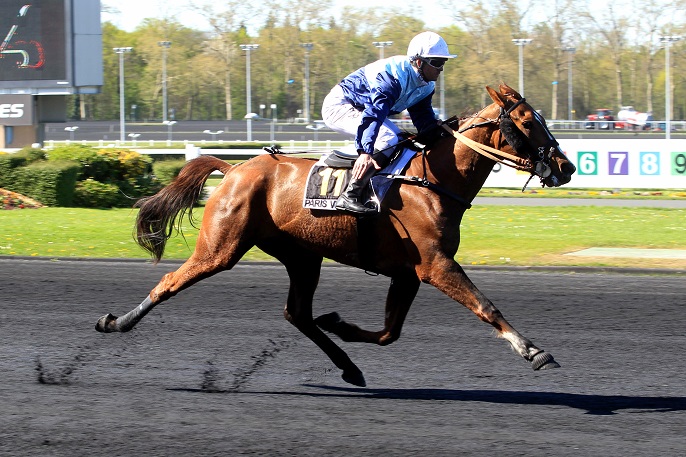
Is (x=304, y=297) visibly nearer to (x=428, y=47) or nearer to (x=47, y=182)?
(x=428, y=47)

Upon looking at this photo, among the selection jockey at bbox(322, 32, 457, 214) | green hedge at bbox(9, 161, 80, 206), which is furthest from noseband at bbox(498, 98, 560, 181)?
green hedge at bbox(9, 161, 80, 206)

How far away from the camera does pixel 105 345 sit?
6.89m

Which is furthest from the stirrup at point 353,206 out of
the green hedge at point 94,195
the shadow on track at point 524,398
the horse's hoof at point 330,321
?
the green hedge at point 94,195

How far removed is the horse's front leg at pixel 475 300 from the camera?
5188 mm

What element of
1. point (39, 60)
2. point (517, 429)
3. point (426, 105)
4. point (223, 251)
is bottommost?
point (517, 429)

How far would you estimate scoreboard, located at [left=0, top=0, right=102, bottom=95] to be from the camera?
100ft

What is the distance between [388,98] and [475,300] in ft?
4.32

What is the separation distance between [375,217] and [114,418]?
1929mm

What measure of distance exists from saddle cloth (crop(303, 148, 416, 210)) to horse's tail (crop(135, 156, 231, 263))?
88cm

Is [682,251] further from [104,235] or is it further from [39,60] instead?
[39,60]

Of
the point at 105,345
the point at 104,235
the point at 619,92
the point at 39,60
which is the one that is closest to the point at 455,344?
the point at 105,345

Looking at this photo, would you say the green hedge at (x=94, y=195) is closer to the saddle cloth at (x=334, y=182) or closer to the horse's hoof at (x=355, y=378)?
the saddle cloth at (x=334, y=182)

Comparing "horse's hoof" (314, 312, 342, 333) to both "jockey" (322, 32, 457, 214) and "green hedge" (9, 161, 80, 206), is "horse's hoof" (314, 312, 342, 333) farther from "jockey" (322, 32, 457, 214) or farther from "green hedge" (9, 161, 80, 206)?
"green hedge" (9, 161, 80, 206)

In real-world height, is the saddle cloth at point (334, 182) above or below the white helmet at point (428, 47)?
below
